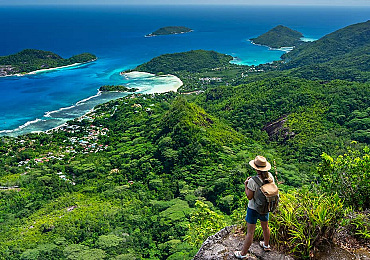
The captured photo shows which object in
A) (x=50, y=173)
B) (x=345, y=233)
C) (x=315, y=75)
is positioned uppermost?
(x=345, y=233)

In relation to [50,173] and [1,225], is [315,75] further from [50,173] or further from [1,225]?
[1,225]

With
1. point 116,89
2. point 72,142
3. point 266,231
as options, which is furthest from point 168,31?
point 266,231

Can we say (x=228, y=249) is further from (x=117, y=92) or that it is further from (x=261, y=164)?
(x=117, y=92)

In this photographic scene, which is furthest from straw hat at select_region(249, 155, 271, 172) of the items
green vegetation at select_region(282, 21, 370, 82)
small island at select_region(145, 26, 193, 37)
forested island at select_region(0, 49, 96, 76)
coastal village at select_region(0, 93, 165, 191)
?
small island at select_region(145, 26, 193, 37)

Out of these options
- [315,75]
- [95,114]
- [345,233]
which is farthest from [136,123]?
[315,75]

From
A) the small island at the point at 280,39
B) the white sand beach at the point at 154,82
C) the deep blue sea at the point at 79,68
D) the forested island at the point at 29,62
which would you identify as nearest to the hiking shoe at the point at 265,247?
the deep blue sea at the point at 79,68

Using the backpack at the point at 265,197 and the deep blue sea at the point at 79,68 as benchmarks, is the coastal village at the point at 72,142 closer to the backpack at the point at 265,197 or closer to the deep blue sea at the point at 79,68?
the deep blue sea at the point at 79,68
